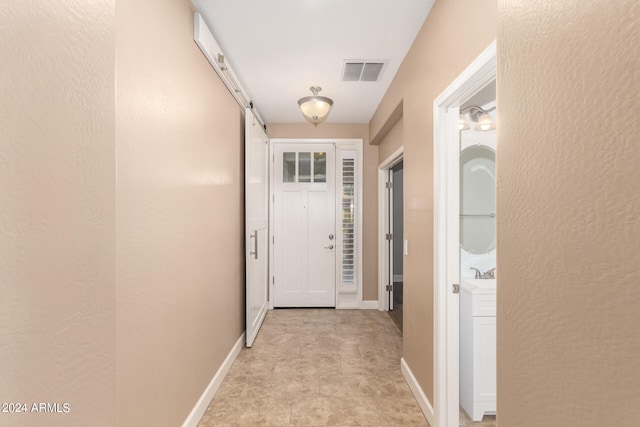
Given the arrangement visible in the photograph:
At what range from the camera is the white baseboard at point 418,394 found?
2.08 m

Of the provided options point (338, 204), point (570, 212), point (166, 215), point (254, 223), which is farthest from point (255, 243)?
point (570, 212)

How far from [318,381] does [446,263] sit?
145 centimetres

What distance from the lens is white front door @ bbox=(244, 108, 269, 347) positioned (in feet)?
10.6

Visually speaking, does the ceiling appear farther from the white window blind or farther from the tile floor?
the tile floor

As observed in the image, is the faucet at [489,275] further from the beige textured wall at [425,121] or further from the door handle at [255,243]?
the door handle at [255,243]

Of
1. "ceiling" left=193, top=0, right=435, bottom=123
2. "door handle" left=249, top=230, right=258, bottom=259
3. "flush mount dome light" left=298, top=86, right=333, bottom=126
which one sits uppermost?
"ceiling" left=193, top=0, right=435, bottom=123

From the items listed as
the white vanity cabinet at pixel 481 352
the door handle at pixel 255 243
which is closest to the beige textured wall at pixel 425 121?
the white vanity cabinet at pixel 481 352

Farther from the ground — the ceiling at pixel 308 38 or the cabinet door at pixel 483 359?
the ceiling at pixel 308 38

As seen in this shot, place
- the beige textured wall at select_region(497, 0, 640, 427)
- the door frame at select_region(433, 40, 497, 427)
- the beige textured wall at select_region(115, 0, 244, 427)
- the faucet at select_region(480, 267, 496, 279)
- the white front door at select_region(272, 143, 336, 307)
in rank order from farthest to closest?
the white front door at select_region(272, 143, 336, 307), the faucet at select_region(480, 267, 496, 279), the door frame at select_region(433, 40, 497, 427), the beige textured wall at select_region(115, 0, 244, 427), the beige textured wall at select_region(497, 0, 640, 427)

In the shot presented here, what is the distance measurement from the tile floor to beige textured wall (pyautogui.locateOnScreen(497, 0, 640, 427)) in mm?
1560

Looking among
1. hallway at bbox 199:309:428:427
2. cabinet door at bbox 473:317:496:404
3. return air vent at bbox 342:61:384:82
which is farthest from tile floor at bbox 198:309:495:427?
return air vent at bbox 342:61:384:82

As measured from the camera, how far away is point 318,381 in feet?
8.64

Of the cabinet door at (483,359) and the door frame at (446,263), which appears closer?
the door frame at (446,263)

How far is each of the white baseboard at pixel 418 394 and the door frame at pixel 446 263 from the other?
0.33ft
